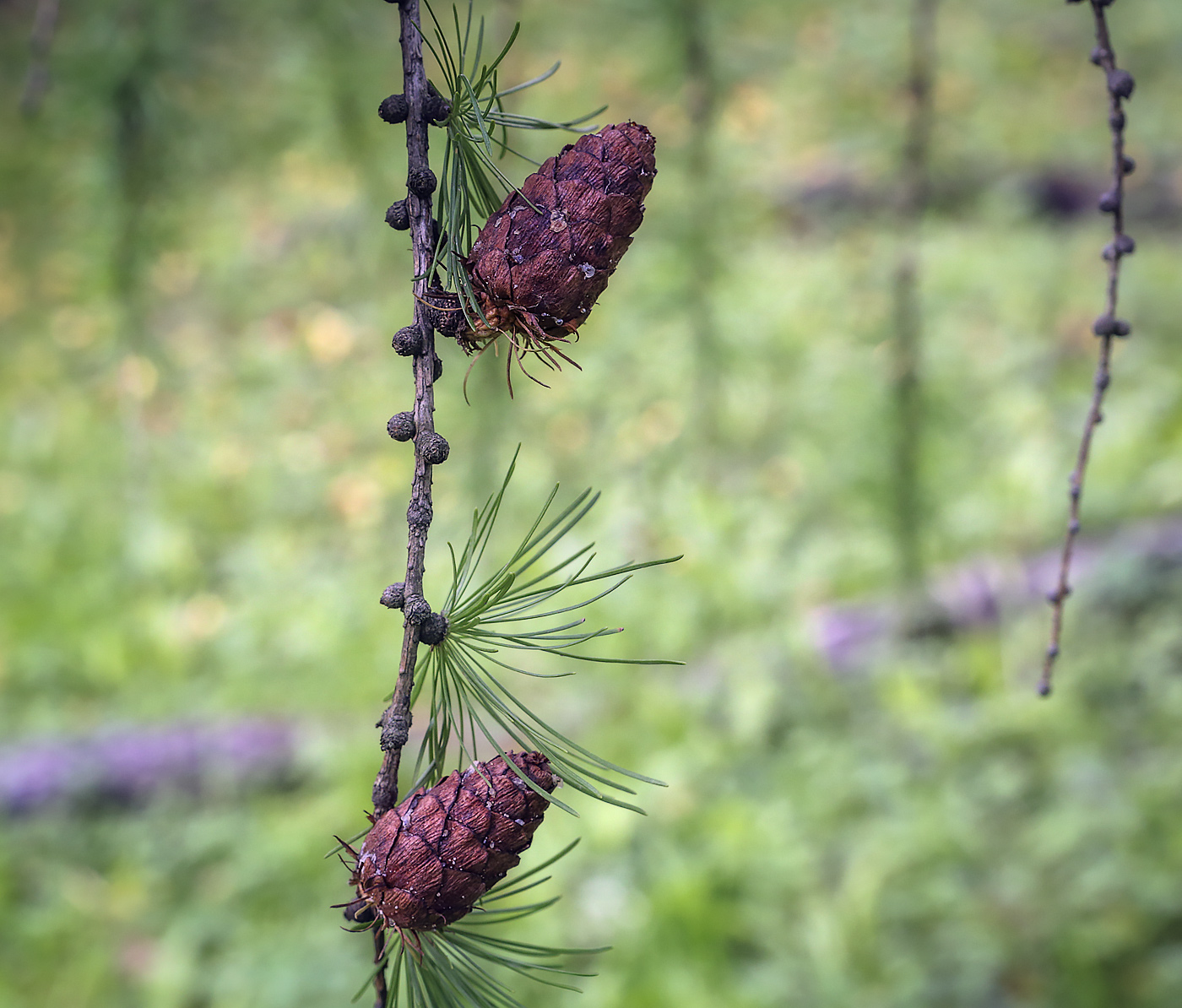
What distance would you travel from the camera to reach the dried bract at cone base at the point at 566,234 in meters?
0.52

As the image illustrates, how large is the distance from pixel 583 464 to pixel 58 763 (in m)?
2.06

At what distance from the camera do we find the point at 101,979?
2381 millimetres

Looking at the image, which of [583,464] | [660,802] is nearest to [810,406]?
[583,464]

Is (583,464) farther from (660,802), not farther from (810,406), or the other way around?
(660,802)

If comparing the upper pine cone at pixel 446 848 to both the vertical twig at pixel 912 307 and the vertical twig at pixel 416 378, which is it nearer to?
the vertical twig at pixel 416 378

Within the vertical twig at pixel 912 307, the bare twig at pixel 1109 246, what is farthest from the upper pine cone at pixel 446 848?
the vertical twig at pixel 912 307

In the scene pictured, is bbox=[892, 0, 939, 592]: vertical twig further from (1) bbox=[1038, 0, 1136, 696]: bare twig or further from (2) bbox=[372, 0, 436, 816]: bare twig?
(2) bbox=[372, 0, 436, 816]: bare twig

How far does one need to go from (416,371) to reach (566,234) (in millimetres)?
110

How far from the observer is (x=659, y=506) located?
3557mm

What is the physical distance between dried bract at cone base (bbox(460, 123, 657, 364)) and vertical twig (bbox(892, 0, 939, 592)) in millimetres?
889

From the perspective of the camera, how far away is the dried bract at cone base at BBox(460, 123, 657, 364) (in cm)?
52

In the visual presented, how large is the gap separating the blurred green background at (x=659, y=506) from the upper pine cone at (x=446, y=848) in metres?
0.99

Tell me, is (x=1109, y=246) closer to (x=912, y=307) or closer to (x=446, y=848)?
(x=446, y=848)

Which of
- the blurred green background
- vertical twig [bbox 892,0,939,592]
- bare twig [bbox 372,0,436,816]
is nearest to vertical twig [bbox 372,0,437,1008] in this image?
bare twig [bbox 372,0,436,816]
